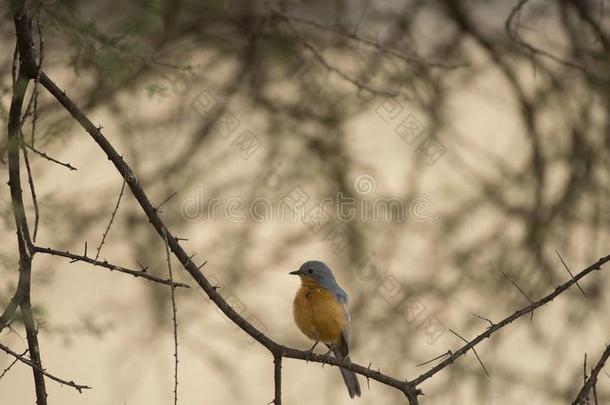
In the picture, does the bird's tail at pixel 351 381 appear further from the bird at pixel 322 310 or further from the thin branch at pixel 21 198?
the thin branch at pixel 21 198

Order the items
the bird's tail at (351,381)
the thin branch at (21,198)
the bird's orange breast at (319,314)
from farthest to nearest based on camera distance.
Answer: the bird's tail at (351,381)
the bird's orange breast at (319,314)
the thin branch at (21,198)

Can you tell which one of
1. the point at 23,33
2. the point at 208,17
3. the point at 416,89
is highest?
the point at 208,17

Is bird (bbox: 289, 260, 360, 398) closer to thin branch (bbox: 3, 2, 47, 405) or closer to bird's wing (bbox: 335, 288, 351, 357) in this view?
bird's wing (bbox: 335, 288, 351, 357)

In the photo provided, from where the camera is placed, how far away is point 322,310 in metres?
3.04

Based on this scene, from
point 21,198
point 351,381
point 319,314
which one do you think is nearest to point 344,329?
point 319,314

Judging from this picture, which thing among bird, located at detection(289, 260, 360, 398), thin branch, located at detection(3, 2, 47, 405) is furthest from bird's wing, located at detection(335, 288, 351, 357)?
thin branch, located at detection(3, 2, 47, 405)

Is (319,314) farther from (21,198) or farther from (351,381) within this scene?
(21,198)

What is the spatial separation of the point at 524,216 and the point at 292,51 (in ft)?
5.13

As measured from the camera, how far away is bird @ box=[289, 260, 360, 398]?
10.00ft

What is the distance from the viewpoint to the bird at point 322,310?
3.05m

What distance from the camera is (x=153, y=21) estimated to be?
2.43 meters

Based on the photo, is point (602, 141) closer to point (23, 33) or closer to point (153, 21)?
point (153, 21)

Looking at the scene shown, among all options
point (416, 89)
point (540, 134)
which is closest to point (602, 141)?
point (540, 134)

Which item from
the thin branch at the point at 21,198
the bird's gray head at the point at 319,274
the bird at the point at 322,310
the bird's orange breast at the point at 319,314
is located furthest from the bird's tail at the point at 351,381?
the thin branch at the point at 21,198
